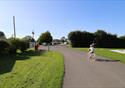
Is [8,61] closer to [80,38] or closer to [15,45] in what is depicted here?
[15,45]

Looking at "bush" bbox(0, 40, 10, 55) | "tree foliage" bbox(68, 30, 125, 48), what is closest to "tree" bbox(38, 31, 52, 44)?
"tree foliage" bbox(68, 30, 125, 48)

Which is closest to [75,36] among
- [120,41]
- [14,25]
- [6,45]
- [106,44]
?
[106,44]

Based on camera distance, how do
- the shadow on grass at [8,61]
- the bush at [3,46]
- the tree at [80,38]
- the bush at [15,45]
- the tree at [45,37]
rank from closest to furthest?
the shadow on grass at [8,61] → the bush at [3,46] → the bush at [15,45] → the tree at [80,38] → the tree at [45,37]

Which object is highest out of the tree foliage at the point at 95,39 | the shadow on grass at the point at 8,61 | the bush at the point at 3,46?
the tree foliage at the point at 95,39

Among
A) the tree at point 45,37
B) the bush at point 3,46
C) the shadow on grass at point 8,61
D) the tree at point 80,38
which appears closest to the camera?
the shadow on grass at point 8,61

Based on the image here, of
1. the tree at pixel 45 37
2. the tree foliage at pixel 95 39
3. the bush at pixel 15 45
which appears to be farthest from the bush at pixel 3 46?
the tree at pixel 45 37

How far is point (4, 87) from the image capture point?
930 centimetres

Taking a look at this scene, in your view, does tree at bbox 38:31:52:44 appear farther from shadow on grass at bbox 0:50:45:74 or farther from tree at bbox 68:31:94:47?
shadow on grass at bbox 0:50:45:74

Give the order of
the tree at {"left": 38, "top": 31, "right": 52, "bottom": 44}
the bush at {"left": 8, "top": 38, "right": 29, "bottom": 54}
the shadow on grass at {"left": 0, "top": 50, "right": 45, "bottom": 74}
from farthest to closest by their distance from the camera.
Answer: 1. the tree at {"left": 38, "top": 31, "right": 52, "bottom": 44}
2. the bush at {"left": 8, "top": 38, "right": 29, "bottom": 54}
3. the shadow on grass at {"left": 0, "top": 50, "right": 45, "bottom": 74}

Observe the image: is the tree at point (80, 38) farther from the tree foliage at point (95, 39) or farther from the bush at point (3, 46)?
the bush at point (3, 46)

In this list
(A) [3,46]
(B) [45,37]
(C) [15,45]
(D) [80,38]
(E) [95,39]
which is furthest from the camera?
(B) [45,37]

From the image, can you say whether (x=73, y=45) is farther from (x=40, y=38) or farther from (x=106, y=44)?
(x=40, y=38)

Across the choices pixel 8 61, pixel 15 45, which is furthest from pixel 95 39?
pixel 8 61

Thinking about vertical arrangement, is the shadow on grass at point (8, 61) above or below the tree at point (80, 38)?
below
